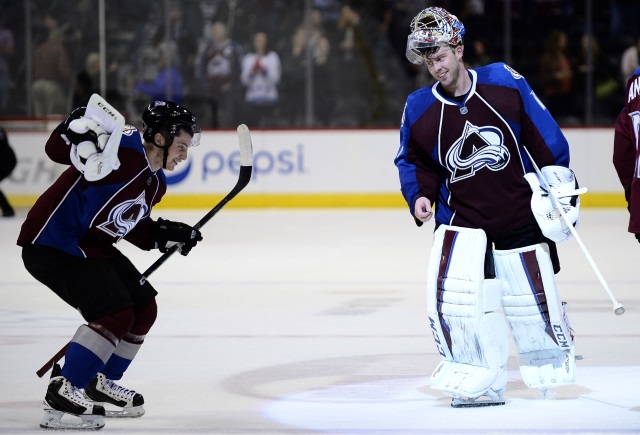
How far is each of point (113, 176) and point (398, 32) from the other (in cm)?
901

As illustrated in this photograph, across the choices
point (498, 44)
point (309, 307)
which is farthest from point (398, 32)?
point (309, 307)

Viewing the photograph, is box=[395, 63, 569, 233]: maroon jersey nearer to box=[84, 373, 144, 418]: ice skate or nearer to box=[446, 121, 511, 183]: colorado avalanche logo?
box=[446, 121, 511, 183]: colorado avalanche logo

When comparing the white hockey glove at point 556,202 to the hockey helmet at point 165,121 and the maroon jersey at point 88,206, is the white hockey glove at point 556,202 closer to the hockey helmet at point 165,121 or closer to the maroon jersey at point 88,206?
the hockey helmet at point 165,121

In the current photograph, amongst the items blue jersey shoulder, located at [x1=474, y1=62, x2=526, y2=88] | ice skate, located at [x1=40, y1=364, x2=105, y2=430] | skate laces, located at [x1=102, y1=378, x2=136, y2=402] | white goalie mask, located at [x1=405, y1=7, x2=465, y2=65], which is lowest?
skate laces, located at [x1=102, y1=378, x2=136, y2=402]

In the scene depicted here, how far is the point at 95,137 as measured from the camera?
3.69 meters

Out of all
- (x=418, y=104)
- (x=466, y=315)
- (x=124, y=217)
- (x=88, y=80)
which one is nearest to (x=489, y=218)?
(x=466, y=315)

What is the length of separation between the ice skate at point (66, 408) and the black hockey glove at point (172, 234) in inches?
22.9

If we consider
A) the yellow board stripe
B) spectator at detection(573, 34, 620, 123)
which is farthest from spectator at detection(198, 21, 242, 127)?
spectator at detection(573, 34, 620, 123)

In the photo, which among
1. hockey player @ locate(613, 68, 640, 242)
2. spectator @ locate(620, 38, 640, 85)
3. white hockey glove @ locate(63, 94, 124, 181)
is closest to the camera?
white hockey glove @ locate(63, 94, 124, 181)

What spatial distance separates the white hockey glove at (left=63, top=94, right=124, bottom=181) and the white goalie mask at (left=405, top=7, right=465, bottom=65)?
94 centimetres

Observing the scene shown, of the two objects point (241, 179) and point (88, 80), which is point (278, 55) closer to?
point (88, 80)

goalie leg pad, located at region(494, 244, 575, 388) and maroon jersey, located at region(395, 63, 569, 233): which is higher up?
maroon jersey, located at region(395, 63, 569, 233)

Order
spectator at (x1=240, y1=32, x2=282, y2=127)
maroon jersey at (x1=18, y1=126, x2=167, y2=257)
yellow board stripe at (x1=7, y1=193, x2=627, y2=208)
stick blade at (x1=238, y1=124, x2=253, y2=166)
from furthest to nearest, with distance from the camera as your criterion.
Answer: spectator at (x1=240, y1=32, x2=282, y2=127)
yellow board stripe at (x1=7, y1=193, x2=627, y2=208)
stick blade at (x1=238, y1=124, x2=253, y2=166)
maroon jersey at (x1=18, y1=126, x2=167, y2=257)

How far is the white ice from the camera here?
3.84 meters
